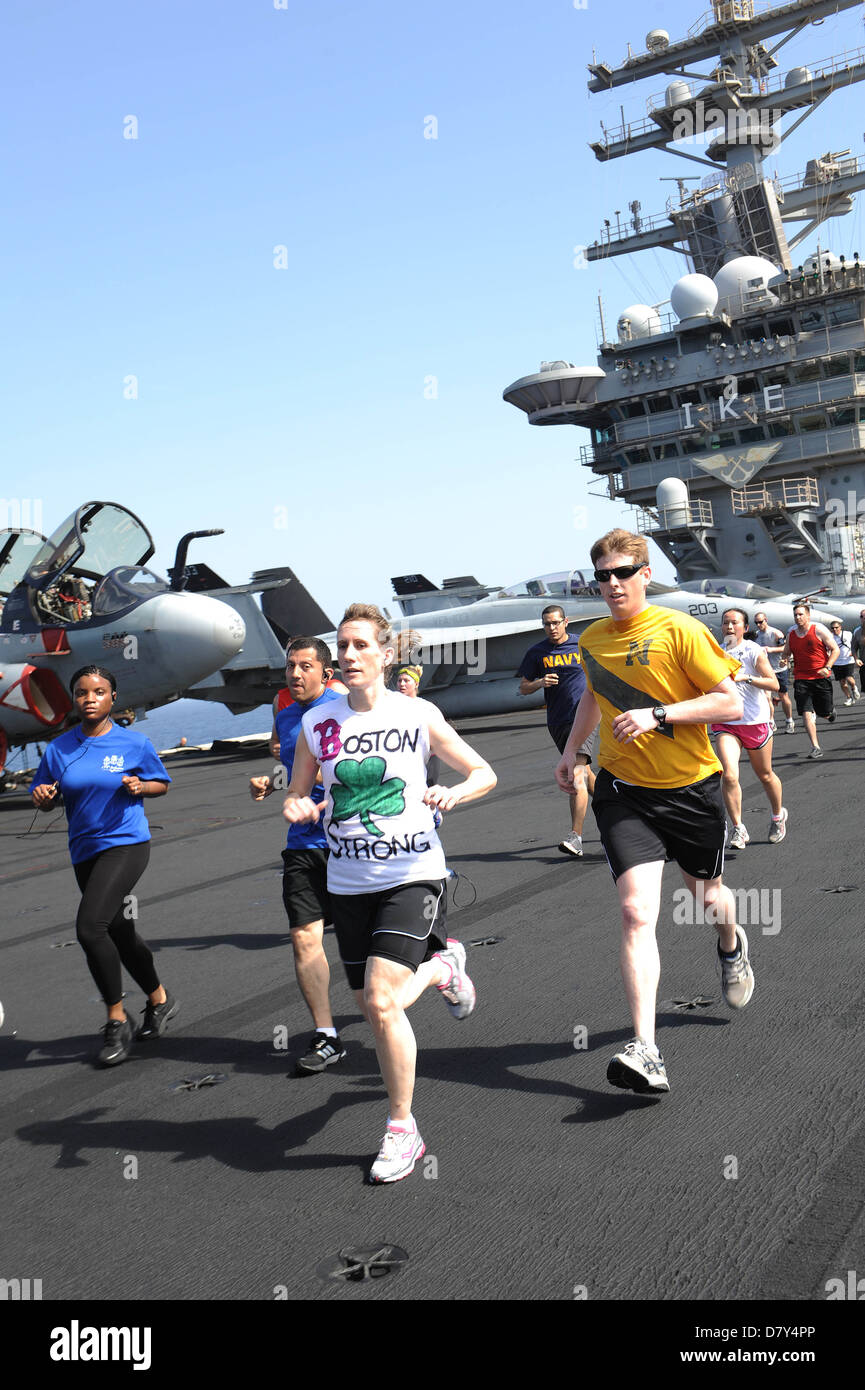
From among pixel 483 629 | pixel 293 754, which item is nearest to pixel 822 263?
pixel 483 629

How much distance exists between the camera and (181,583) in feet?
60.0

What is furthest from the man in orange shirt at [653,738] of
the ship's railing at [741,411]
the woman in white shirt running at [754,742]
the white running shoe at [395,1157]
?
the ship's railing at [741,411]

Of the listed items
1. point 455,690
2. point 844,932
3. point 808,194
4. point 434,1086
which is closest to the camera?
point 434,1086

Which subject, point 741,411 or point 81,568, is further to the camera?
point 741,411

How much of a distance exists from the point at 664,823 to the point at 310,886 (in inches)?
69.6

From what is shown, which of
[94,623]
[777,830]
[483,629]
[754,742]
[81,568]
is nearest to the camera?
[754,742]

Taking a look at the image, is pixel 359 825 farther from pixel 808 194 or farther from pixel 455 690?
pixel 808 194

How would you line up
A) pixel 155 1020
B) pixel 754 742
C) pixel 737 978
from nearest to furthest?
pixel 737 978
pixel 155 1020
pixel 754 742

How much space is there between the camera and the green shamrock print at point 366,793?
3.96m

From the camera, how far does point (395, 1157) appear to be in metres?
3.65

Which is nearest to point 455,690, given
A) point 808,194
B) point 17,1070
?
point 17,1070

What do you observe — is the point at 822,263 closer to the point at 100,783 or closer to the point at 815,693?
the point at 815,693

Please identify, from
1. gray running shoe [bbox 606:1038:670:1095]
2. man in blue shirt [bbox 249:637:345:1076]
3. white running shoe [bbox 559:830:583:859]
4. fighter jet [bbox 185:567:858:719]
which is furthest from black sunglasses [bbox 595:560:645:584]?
fighter jet [bbox 185:567:858:719]

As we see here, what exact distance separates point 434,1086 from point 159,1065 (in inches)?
58.1
